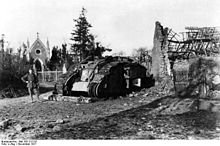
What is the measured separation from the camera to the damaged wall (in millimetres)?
15891

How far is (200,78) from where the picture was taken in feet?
32.4

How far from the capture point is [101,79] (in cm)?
1142

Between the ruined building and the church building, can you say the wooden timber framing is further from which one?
the church building

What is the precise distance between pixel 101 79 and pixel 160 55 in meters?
6.49

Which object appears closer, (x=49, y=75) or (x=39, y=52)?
(x=49, y=75)

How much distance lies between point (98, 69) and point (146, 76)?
Answer: 13.3ft

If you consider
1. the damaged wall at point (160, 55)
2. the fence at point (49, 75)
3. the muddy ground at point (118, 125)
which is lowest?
the muddy ground at point (118, 125)

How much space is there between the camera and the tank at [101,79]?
11.4 metres

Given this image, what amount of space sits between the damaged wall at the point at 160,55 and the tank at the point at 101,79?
285 centimetres

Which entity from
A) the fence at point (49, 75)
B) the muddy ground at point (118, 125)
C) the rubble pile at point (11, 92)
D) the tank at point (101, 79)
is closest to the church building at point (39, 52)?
the fence at point (49, 75)

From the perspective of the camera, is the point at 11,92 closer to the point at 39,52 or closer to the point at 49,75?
the point at 49,75

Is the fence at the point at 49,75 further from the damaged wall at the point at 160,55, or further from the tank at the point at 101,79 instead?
the tank at the point at 101,79

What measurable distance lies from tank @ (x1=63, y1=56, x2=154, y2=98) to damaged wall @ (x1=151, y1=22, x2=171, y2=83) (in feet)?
9.34

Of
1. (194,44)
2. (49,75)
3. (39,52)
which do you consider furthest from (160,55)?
(39,52)
